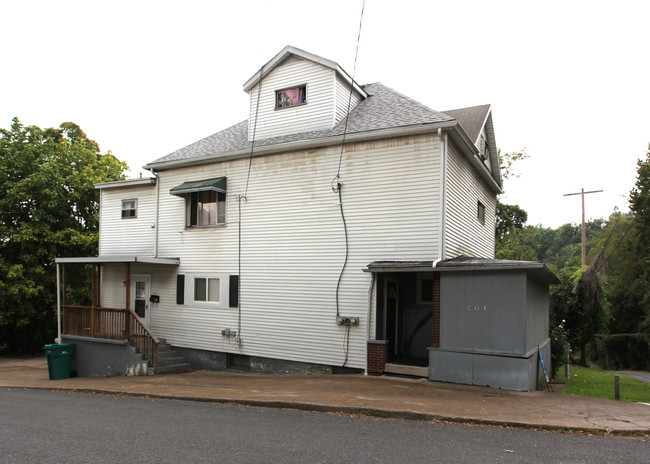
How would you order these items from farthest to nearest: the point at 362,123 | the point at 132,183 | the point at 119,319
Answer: the point at 132,183 < the point at 119,319 < the point at 362,123

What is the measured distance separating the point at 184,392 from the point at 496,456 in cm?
736

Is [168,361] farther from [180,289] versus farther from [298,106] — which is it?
[298,106]

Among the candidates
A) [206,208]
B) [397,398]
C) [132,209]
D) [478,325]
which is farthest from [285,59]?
[397,398]

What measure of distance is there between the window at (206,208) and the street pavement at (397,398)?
193 inches

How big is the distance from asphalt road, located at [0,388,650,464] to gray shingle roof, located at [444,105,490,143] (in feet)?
35.4

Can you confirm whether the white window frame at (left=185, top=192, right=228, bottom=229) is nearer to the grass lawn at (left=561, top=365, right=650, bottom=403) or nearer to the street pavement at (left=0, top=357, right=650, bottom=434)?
the street pavement at (left=0, top=357, right=650, bottom=434)

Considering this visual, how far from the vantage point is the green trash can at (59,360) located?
49.9 feet

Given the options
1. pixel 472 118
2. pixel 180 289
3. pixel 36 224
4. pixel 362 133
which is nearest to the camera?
pixel 362 133

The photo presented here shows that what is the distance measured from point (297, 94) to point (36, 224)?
46.7ft

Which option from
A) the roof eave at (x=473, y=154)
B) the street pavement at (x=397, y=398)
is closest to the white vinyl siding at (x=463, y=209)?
the roof eave at (x=473, y=154)

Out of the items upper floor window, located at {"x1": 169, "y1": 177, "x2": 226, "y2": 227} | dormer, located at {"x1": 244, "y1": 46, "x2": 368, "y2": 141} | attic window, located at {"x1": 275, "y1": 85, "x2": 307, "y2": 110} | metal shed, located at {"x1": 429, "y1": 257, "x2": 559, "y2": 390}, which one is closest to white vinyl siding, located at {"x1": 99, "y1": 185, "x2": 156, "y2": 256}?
upper floor window, located at {"x1": 169, "y1": 177, "x2": 226, "y2": 227}

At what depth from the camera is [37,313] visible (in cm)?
2217

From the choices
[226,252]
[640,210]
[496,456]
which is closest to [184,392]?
[226,252]

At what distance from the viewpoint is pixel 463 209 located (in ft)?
44.4
